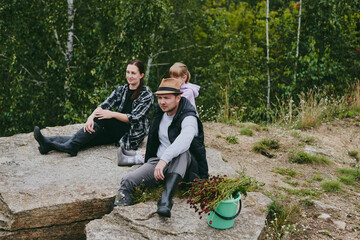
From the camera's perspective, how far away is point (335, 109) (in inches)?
323

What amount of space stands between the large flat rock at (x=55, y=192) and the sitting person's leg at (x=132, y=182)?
11.0 inches

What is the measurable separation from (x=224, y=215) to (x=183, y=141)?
0.79 meters

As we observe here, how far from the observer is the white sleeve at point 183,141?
10.3 feet

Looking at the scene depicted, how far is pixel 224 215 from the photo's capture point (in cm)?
294

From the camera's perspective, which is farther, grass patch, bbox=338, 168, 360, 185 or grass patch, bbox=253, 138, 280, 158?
grass patch, bbox=253, 138, 280, 158

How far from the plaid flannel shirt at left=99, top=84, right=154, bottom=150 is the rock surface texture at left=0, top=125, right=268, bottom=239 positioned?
485 millimetres

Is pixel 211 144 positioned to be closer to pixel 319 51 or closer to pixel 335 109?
pixel 335 109

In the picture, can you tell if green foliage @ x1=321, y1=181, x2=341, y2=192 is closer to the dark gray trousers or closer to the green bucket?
the green bucket

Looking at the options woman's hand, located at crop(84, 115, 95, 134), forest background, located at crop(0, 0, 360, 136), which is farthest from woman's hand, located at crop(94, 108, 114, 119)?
forest background, located at crop(0, 0, 360, 136)

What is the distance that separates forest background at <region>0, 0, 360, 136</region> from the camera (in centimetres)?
739

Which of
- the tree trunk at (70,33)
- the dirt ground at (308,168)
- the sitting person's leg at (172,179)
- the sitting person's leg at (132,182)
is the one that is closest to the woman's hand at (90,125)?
the sitting person's leg at (132,182)

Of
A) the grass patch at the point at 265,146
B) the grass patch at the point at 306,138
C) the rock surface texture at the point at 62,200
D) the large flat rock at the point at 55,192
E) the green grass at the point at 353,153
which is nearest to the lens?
the rock surface texture at the point at 62,200

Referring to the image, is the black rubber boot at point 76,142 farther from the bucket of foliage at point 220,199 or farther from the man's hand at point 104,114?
the bucket of foliage at point 220,199

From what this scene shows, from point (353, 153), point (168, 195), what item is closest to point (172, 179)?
point (168, 195)
